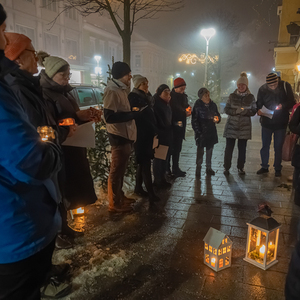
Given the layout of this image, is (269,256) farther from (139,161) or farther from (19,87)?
(19,87)

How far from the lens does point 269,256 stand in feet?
10.5

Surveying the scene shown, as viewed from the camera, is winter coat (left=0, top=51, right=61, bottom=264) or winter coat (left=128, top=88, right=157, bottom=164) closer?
winter coat (left=0, top=51, right=61, bottom=264)

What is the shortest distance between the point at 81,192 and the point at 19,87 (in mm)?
1885

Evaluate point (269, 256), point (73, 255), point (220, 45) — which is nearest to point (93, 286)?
point (73, 255)

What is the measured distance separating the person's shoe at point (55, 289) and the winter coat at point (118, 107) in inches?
86.9

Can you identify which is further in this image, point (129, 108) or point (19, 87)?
point (129, 108)

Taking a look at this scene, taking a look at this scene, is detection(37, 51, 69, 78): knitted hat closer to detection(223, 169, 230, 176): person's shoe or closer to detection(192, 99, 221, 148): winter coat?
detection(192, 99, 221, 148): winter coat

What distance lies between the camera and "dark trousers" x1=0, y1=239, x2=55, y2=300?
1.62 m

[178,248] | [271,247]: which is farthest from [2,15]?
[271,247]

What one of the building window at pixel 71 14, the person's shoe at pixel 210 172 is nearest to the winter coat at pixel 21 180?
the person's shoe at pixel 210 172

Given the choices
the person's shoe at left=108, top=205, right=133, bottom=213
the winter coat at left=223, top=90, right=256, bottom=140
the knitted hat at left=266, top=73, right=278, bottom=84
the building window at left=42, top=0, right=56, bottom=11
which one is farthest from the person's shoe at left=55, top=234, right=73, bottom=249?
the building window at left=42, top=0, right=56, bottom=11

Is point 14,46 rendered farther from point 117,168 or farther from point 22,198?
point 117,168

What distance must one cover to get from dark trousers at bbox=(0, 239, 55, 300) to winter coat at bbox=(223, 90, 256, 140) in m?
5.67

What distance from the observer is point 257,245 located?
3.21 meters
